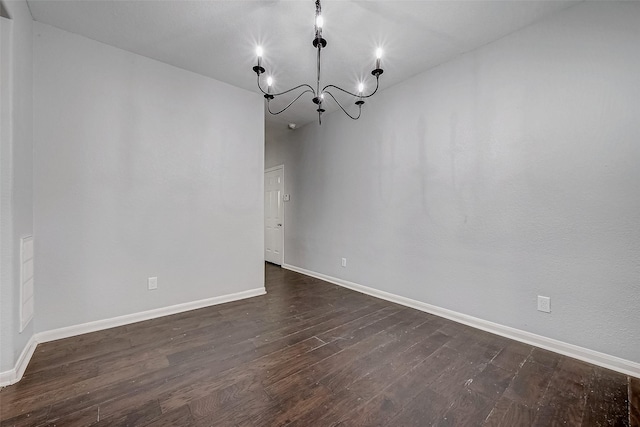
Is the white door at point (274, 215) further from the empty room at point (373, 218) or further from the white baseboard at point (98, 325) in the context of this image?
the white baseboard at point (98, 325)

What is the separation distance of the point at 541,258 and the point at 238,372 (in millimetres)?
2617

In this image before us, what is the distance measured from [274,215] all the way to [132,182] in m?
3.19

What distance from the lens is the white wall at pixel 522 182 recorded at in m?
1.92

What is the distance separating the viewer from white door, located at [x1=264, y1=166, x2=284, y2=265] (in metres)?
5.44

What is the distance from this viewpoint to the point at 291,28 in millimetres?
2330

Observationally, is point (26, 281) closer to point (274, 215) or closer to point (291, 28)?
point (291, 28)

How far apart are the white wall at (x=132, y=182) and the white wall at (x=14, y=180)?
0.24m

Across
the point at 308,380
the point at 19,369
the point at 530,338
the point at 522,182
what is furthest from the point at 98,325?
the point at 522,182

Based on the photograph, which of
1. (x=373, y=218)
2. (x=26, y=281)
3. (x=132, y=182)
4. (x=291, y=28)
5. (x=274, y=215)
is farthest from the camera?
(x=274, y=215)

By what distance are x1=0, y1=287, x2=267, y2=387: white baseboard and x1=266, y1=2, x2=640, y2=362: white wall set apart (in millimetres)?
1924

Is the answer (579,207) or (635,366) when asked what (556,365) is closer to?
(635,366)

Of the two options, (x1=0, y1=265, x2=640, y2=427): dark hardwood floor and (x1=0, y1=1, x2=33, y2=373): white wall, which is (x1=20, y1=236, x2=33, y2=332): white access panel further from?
(x1=0, y1=265, x2=640, y2=427): dark hardwood floor

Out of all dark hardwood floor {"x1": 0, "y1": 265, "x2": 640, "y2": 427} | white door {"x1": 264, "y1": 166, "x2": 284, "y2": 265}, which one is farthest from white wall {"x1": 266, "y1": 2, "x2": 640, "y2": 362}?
white door {"x1": 264, "y1": 166, "x2": 284, "y2": 265}

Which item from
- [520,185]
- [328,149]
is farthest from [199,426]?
[328,149]
